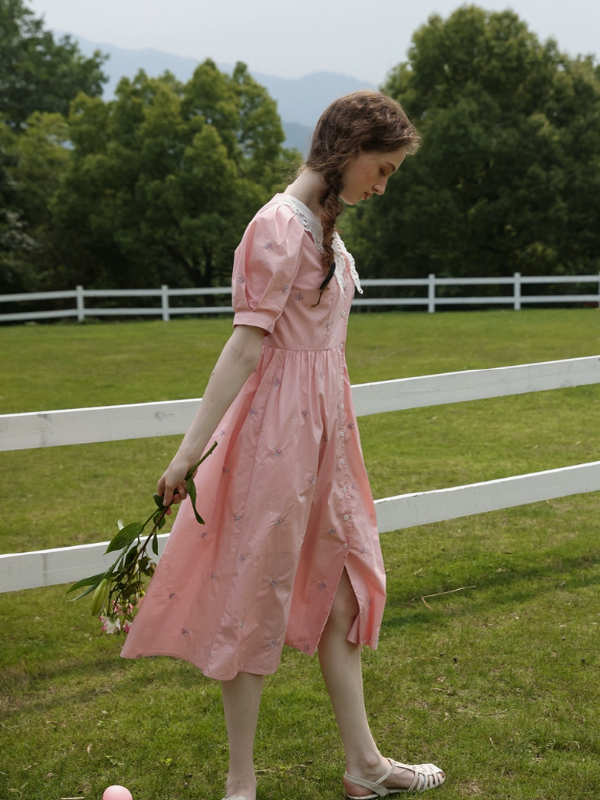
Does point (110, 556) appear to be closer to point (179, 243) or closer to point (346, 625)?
point (346, 625)

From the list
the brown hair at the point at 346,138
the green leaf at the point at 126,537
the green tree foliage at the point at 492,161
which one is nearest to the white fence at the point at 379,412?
the green leaf at the point at 126,537

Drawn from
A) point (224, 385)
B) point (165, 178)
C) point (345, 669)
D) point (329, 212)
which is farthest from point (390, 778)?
point (165, 178)

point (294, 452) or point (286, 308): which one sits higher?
point (286, 308)

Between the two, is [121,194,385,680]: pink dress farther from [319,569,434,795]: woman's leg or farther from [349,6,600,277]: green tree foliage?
[349,6,600,277]: green tree foliage

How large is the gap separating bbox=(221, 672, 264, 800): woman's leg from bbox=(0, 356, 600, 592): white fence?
3.65 ft

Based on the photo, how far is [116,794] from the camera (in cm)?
→ 225

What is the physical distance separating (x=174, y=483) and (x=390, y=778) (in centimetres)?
108

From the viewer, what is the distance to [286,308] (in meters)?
2.15

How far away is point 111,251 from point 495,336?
17.9 meters

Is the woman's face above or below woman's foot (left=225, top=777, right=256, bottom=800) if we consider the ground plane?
above

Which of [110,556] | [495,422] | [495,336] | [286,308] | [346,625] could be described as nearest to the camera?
[286,308]

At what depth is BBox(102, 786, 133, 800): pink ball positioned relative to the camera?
7.36 feet

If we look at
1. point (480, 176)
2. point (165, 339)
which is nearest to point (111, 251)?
point (480, 176)

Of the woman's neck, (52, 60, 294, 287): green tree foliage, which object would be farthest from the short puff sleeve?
(52, 60, 294, 287): green tree foliage
